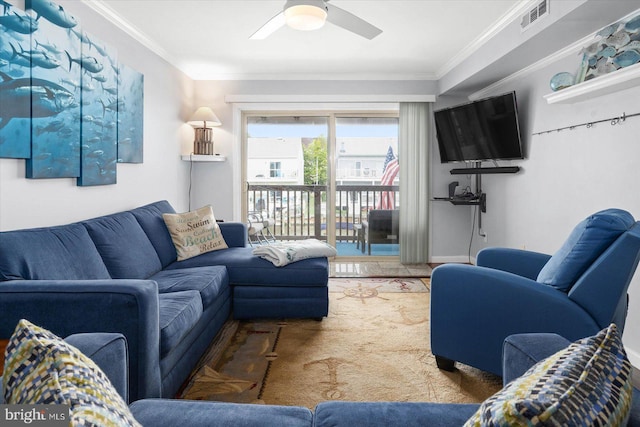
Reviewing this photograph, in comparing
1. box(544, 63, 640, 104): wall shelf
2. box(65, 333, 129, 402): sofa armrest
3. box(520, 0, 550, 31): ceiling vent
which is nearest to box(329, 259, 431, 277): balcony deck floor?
box(544, 63, 640, 104): wall shelf

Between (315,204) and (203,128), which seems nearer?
(203,128)

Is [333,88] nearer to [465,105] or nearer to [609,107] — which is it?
[465,105]

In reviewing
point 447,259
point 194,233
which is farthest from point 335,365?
point 447,259

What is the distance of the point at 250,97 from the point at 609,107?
12.1 ft

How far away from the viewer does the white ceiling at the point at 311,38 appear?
310 centimetres

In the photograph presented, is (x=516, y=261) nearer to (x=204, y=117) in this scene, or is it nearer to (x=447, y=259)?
(x=447, y=259)

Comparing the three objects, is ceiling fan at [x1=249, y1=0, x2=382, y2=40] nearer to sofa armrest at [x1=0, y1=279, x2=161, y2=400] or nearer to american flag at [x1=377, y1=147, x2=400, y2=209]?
sofa armrest at [x1=0, y1=279, x2=161, y2=400]

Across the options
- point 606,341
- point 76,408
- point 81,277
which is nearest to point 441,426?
point 606,341

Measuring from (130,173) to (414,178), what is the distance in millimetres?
3294

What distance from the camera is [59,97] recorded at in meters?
2.50

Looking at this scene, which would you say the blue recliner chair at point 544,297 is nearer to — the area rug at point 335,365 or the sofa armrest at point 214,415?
the area rug at point 335,365

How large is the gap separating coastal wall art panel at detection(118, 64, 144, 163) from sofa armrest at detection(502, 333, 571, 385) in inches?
123

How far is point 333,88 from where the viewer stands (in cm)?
514

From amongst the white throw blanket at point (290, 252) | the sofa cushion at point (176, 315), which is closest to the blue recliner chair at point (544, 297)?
the white throw blanket at point (290, 252)
